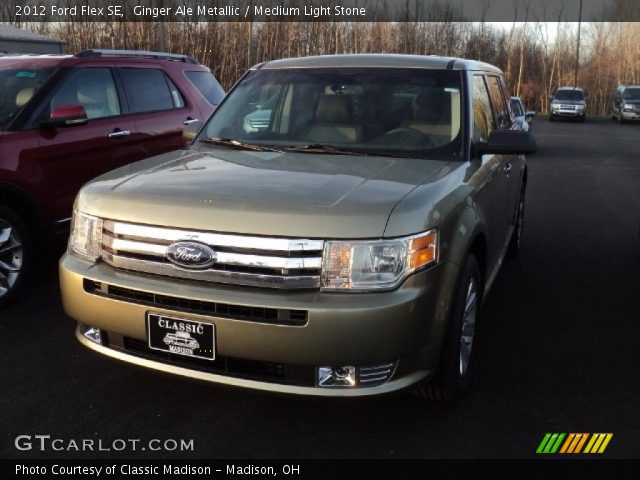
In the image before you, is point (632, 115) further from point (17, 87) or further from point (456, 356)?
point (456, 356)

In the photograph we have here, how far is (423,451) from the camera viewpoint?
3.09 metres

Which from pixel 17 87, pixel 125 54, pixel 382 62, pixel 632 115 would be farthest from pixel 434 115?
pixel 632 115

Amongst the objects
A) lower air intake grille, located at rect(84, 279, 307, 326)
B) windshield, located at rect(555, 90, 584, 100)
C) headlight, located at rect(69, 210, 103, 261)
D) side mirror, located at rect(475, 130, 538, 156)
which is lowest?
windshield, located at rect(555, 90, 584, 100)

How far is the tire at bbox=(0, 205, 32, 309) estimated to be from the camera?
4887mm

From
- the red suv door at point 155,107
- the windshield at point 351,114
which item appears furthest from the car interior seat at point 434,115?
the red suv door at point 155,107

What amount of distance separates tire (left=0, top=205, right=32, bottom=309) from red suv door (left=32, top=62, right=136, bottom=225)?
13.2 inches

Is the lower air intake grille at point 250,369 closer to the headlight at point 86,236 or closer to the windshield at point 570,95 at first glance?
the headlight at point 86,236

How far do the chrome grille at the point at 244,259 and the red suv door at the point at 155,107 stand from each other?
347 centimetres

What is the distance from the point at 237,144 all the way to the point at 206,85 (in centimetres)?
360

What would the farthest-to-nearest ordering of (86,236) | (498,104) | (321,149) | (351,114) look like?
1. (498,104)
2. (351,114)
3. (321,149)
4. (86,236)

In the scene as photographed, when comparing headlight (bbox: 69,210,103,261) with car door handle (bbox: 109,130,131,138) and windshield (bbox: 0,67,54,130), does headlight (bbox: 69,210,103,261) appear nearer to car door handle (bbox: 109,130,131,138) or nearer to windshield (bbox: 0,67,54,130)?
windshield (bbox: 0,67,54,130)

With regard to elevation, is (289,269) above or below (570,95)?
above

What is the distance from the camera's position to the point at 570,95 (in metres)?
35.3

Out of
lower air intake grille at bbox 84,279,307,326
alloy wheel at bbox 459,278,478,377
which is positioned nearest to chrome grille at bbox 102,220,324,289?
lower air intake grille at bbox 84,279,307,326
